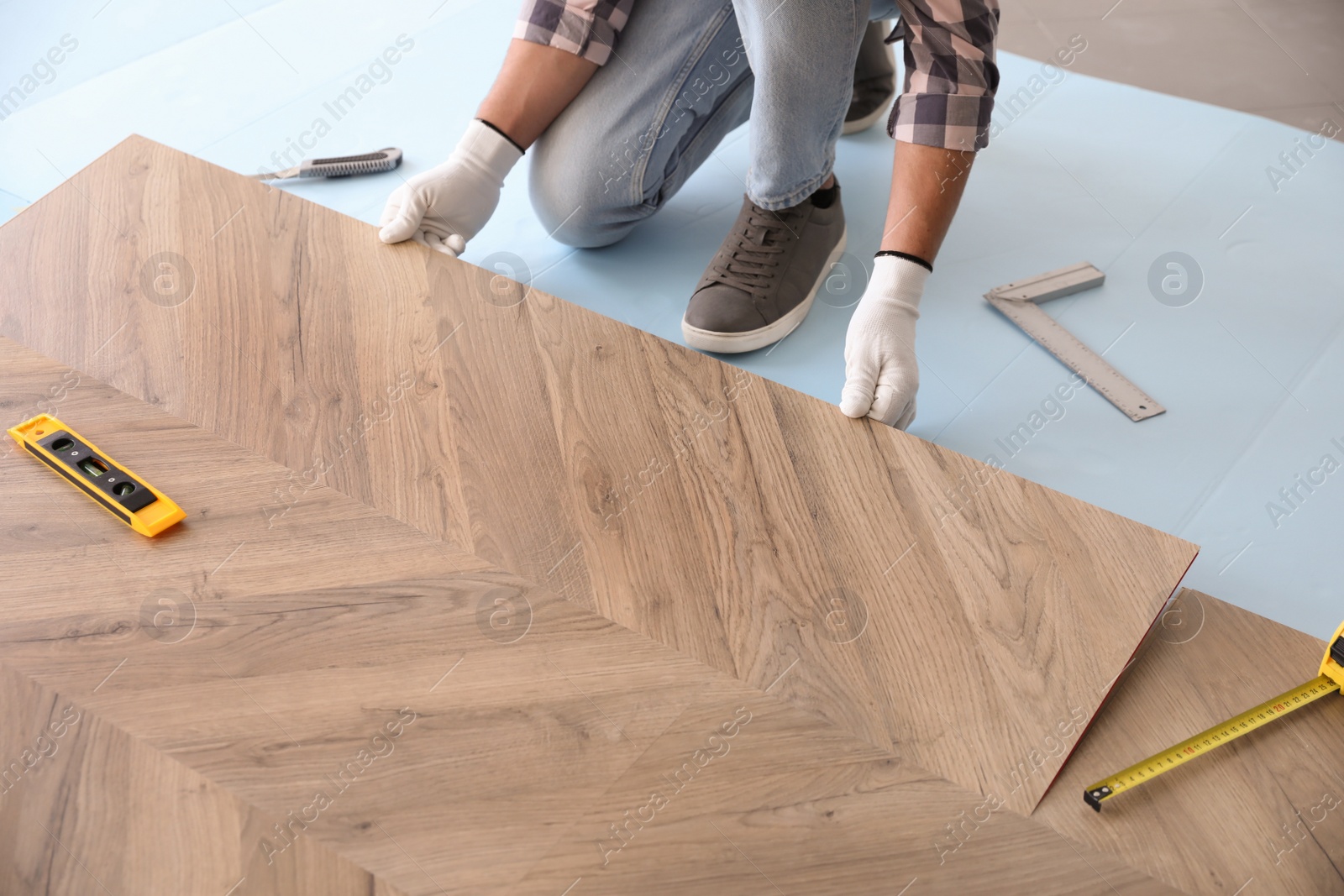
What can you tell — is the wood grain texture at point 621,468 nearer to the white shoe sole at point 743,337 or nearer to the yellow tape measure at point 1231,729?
the yellow tape measure at point 1231,729

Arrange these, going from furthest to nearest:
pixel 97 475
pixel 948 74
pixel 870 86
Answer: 1. pixel 870 86
2. pixel 948 74
3. pixel 97 475

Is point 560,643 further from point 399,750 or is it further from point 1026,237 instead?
point 1026,237

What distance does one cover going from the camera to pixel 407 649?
1.03 m

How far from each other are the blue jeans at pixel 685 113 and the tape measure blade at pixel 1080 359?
45cm

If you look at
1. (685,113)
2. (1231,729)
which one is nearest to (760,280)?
(685,113)

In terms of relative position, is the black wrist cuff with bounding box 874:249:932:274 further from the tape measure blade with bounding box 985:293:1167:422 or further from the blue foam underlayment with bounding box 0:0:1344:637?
the tape measure blade with bounding box 985:293:1167:422

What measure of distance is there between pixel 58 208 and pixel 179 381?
499mm

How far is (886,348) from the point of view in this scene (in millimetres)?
1429

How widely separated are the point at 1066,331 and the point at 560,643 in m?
1.23

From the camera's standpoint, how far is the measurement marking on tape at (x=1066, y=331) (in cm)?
170

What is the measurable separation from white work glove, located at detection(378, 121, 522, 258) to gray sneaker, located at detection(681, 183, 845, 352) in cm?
42

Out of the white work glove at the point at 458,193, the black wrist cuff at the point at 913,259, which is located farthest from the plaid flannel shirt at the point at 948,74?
the white work glove at the point at 458,193

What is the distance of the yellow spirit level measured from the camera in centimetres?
114

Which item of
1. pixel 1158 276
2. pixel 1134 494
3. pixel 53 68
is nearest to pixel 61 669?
pixel 1134 494
